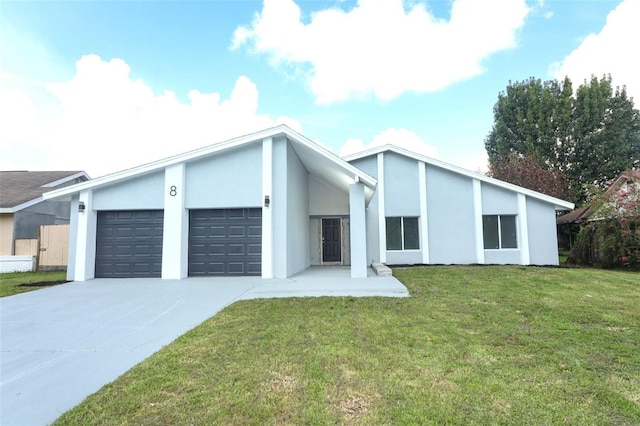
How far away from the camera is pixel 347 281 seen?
8750mm

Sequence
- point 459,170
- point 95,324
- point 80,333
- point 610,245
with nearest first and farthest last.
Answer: point 80,333 → point 95,324 → point 610,245 → point 459,170

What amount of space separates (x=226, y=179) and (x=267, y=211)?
1.70 metres

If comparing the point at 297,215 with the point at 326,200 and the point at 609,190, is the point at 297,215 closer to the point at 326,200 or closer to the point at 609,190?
the point at 326,200

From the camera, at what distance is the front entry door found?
14172 mm

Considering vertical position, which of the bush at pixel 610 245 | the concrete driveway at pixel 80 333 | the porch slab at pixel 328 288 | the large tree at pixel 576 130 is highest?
the large tree at pixel 576 130

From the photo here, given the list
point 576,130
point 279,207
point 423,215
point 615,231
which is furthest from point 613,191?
point 279,207

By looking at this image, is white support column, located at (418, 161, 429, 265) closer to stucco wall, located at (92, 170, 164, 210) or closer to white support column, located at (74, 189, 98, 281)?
stucco wall, located at (92, 170, 164, 210)

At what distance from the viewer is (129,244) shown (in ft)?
33.1

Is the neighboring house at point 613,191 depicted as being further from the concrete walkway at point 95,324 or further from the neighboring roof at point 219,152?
the concrete walkway at point 95,324

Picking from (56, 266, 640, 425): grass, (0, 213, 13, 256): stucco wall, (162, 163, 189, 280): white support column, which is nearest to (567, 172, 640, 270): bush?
(56, 266, 640, 425): grass

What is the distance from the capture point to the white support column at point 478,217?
13.0m

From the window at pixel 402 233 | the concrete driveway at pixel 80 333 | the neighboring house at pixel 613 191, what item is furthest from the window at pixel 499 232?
the concrete driveway at pixel 80 333

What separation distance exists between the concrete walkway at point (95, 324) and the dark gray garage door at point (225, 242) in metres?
0.64

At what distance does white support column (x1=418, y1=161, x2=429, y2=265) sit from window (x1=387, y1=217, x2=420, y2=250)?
250 mm
